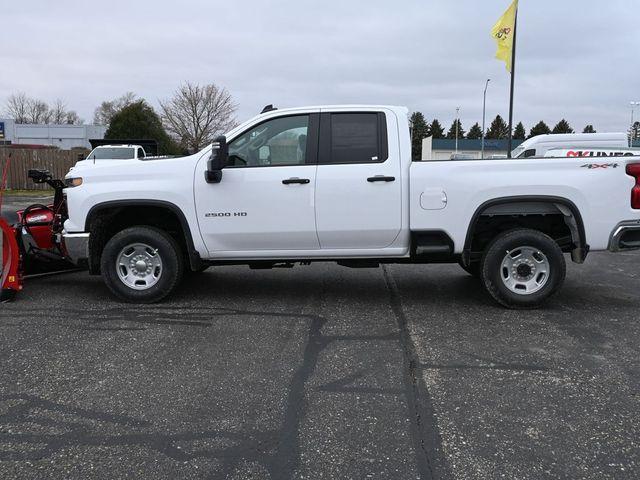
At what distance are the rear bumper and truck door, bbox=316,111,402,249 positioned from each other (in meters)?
2.14

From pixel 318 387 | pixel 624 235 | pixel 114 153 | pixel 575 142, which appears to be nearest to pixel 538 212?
pixel 624 235

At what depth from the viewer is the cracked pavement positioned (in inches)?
117

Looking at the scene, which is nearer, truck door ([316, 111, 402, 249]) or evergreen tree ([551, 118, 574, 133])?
truck door ([316, 111, 402, 249])

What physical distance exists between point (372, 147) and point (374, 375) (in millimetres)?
2572

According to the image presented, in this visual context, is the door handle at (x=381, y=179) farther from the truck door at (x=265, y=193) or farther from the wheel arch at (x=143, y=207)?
the wheel arch at (x=143, y=207)

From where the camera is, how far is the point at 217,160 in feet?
18.4

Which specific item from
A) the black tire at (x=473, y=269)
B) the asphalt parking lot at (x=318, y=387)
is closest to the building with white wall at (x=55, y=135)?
the black tire at (x=473, y=269)

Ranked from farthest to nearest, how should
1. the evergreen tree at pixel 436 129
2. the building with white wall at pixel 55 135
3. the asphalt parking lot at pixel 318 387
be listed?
the evergreen tree at pixel 436 129
the building with white wall at pixel 55 135
the asphalt parking lot at pixel 318 387

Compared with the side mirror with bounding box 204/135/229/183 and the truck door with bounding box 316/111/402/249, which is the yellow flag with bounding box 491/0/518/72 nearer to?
the truck door with bounding box 316/111/402/249

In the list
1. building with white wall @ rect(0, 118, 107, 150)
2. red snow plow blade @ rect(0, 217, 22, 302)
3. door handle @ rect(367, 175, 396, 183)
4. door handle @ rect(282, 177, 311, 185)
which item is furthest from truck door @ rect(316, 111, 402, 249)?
building with white wall @ rect(0, 118, 107, 150)

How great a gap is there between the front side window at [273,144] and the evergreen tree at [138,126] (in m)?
35.5

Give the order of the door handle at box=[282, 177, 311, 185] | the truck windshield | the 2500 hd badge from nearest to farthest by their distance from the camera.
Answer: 1. the door handle at box=[282, 177, 311, 185]
2. the 2500 hd badge
3. the truck windshield

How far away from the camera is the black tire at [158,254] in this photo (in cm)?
591

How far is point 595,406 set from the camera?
362 centimetres
